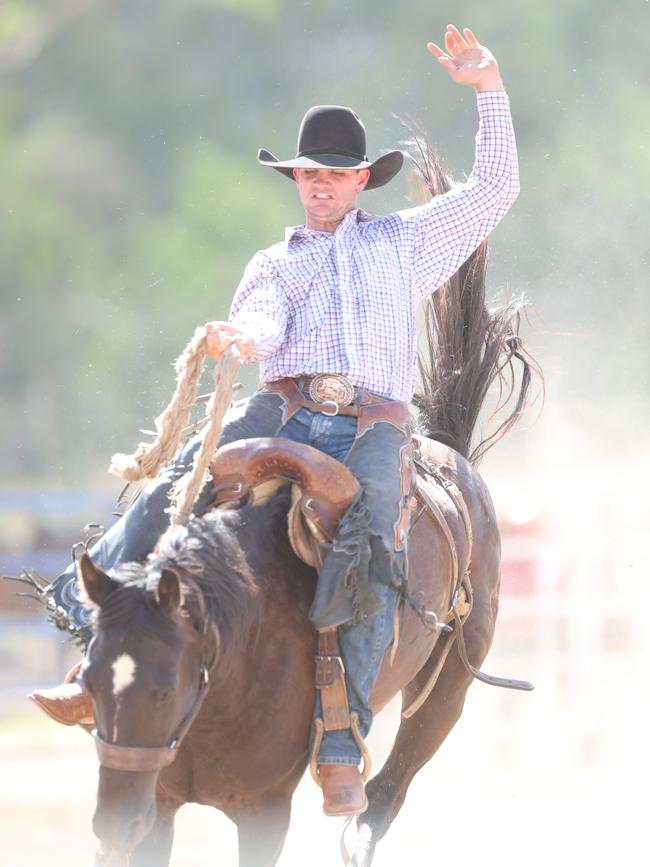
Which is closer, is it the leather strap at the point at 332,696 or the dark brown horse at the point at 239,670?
the dark brown horse at the point at 239,670

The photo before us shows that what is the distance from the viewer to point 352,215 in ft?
16.6

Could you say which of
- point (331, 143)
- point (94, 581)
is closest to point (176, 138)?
point (331, 143)

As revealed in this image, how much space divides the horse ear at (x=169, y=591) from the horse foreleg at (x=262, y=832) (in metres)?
0.90

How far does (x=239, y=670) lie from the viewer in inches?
166

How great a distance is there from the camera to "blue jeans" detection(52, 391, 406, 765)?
4418mm

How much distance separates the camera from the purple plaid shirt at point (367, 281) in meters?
4.82

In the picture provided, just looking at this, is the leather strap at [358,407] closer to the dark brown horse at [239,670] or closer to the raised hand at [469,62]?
the dark brown horse at [239,670]

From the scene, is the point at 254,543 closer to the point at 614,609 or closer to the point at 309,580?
the point at 309,580

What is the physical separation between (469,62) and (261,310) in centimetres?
126

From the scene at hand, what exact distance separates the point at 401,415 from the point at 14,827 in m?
3.71

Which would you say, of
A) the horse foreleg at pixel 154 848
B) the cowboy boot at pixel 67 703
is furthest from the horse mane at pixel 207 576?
the horse foreleg at pixel 154 848

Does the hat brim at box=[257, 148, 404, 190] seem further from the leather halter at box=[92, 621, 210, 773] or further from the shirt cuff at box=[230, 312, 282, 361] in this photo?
the leather halter at box=[92, 621, 210, 773]

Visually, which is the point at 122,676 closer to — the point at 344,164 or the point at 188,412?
the point at 188,412

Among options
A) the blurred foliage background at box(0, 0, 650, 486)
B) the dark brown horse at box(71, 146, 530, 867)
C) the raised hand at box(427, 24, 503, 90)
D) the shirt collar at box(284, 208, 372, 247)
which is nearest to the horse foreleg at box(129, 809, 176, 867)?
the dark brown horse at box(71, 146, 530, 867)
